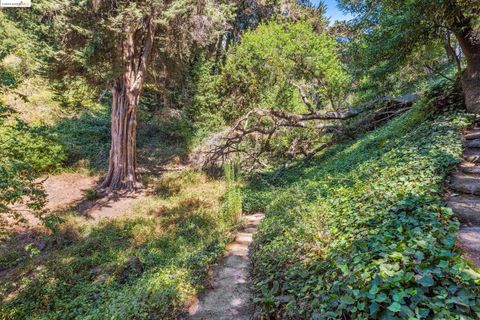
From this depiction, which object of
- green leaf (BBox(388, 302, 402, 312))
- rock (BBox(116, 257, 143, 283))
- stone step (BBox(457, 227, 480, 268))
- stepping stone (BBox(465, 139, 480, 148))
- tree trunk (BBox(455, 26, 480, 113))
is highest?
tree trunk (BBox(455, 26, 480, 113))

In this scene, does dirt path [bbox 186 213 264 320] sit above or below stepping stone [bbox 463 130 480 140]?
below

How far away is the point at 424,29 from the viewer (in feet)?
16.8

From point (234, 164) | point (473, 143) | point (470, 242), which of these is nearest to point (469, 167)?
point (473, 143)

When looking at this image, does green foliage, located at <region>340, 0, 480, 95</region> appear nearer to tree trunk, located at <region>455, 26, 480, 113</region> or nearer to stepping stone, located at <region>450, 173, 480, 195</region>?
tree trunk, located at <region>455, 26, 480, 113</region>

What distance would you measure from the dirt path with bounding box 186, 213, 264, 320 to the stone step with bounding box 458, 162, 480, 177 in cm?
333

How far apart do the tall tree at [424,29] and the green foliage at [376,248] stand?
42.3 inches

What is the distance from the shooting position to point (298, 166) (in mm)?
9703

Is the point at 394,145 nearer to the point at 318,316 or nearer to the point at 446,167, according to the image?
the point at 446,167

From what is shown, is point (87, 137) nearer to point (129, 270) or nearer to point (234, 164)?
point (234, 164)

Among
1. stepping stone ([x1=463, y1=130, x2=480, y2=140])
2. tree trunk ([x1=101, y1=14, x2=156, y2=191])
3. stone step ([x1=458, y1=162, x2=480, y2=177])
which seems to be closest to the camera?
stone step ([x1=458, y1=162, x2=480, y2=177])

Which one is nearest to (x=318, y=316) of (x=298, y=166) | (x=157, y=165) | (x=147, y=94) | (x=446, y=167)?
(x=446, y=167)

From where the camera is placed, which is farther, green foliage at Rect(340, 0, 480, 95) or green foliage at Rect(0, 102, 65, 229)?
green foliage at Rect(340, 0, 480, 95)

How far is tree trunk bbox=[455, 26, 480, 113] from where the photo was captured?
522cm

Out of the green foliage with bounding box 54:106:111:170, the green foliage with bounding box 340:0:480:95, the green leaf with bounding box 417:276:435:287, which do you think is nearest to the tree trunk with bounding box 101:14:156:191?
the green foliage with bounding box 54:106:111:170
